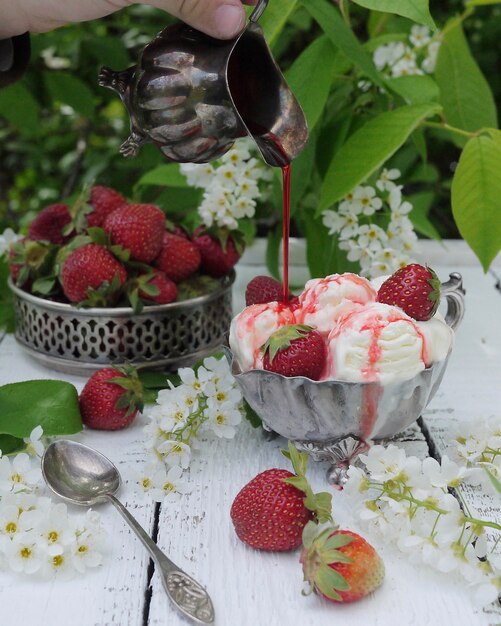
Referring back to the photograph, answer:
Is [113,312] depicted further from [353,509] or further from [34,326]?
[353,509]

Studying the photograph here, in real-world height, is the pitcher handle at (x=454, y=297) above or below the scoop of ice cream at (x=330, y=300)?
below

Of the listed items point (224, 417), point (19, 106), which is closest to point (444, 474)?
point (224, 417)

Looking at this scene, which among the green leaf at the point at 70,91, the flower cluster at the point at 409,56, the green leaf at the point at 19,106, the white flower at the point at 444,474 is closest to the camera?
the white flower at the point at 444,474

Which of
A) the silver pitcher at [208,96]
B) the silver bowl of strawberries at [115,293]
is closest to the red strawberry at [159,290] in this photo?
the silver bowl of strawberries at [115,293]

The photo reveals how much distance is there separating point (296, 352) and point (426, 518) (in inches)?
7.9

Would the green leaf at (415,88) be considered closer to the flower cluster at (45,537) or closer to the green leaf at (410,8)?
the green leaf at (410,8)

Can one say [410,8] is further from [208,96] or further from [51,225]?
[51,225]

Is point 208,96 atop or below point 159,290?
atop

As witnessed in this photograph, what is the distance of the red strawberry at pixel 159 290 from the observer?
122cm

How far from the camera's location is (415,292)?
3.13 ft

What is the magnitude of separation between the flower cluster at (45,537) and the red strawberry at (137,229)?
17.1 inches

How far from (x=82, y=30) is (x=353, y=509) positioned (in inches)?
56.1

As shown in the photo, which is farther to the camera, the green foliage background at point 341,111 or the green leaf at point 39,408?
the green foliage background at point 341,111

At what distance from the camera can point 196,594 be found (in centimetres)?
78
